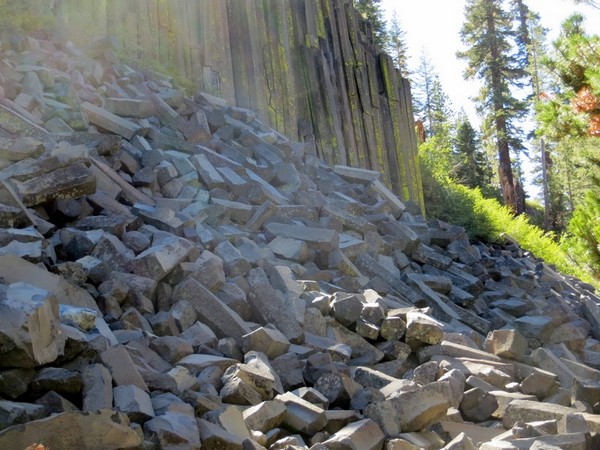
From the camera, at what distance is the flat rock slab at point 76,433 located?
2.36 m

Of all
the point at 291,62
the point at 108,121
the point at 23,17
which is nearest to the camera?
the point at 108,121

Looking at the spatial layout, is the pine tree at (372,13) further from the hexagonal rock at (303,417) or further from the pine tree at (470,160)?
the hexagonal rock at (303,417)

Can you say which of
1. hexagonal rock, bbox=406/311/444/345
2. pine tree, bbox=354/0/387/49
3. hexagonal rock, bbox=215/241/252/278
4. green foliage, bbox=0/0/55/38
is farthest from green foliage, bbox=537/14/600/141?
pine tree, bbox=354/0/387/49

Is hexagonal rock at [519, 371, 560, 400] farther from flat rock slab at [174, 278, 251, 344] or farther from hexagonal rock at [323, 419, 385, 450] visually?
flat rock slab at [174, 278, 251, 344]

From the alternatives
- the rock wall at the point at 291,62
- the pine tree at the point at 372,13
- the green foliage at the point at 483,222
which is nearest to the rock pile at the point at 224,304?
the rock wall at the point at 291,62

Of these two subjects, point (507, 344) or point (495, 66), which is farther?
point (495, 66)

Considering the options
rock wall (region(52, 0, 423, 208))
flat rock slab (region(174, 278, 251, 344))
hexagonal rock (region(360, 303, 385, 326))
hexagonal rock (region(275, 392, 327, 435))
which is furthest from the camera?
rock wall (region(52, 0, 423, 208))

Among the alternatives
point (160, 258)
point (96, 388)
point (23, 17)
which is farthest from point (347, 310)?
point (23, 17)

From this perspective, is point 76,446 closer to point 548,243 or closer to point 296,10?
point 296,10

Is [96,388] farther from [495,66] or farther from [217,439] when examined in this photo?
[495,66]

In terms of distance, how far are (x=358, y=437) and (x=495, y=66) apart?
949 inches

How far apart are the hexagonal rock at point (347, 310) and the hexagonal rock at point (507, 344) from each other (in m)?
0.93

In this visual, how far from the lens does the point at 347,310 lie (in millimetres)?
4457

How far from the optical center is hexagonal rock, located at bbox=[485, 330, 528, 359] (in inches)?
180
